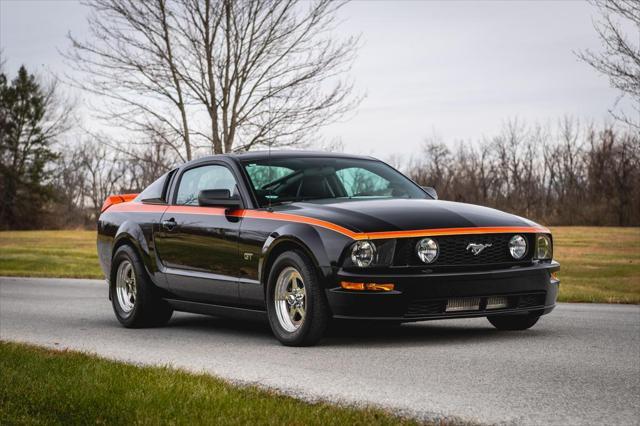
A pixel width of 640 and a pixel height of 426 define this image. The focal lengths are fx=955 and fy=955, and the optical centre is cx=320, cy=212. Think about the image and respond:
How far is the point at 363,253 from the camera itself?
7.06 m

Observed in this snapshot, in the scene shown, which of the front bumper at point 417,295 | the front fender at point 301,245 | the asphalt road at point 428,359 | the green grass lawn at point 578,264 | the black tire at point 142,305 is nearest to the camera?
the asphalt road at point 428,359

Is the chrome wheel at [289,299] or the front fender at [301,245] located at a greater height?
the front fender at [301,245]

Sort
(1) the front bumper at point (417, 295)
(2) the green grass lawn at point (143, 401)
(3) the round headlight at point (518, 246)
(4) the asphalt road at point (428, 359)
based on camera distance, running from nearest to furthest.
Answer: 1. (2) the green grass lawn at point (143, 401)
2. (4) the asphalt road at point (428, 359)
3. (1) the front bumper at point (417, 295)
4. (3) the round headlight at point (518, 246)

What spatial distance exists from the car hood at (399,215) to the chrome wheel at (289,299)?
1.64 ft

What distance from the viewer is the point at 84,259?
27344 millimetres

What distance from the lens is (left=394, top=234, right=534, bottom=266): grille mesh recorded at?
7.05 m

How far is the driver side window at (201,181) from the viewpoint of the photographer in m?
8.82

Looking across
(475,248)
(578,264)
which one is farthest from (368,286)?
(578,264)

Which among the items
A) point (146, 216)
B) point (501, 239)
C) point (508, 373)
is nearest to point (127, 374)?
point (508, 373)

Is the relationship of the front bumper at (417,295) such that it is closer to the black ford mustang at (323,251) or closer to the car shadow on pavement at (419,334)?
the black ford mustang at (323,251)

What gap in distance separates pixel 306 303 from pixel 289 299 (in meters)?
0.33

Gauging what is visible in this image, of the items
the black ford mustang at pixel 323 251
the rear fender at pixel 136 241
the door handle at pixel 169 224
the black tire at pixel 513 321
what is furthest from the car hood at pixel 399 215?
the rear fender at pixel 136 241

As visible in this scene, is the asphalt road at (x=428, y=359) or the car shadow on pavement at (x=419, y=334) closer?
the asphalt road at (x=428, y=359)


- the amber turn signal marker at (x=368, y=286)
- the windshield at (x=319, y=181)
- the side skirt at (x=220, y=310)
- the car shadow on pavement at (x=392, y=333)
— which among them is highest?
the windshield at (x=319, y=181)
